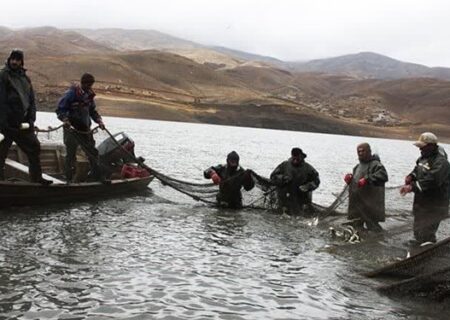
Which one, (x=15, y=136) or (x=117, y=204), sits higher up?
(x=15, y=136)

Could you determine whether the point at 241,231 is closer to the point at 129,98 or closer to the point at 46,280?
the point at 46,280

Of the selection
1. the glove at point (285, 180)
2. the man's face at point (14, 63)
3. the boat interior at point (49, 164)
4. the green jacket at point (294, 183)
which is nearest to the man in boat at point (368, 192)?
the green jacket at point (294, 183)

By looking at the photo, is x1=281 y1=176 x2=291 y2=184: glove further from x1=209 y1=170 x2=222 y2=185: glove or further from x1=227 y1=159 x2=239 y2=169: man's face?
x1=209 y1=170 x2=222 y2=185: glove

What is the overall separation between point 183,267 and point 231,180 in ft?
18.1

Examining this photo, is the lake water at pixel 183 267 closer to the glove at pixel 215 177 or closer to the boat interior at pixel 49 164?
the glove at pixel 215 177

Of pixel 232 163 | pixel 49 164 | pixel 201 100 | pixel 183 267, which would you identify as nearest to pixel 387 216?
pixel 232 163

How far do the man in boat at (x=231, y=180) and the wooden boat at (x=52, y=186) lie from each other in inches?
98.1

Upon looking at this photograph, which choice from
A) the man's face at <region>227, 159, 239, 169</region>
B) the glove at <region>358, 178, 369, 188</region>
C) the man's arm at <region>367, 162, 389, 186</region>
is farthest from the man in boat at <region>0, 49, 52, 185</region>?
the man's arm at <region>367, 162, 389, 186</region>

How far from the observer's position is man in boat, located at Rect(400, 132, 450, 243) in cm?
989

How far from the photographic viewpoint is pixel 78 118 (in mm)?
13406

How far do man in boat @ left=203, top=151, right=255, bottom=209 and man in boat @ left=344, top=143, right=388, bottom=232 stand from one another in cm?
308

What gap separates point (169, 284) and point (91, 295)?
3.84ft

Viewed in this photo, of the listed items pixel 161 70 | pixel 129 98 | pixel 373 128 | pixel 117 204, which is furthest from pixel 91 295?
pixel 161 70

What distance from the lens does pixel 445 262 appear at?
311 inches
